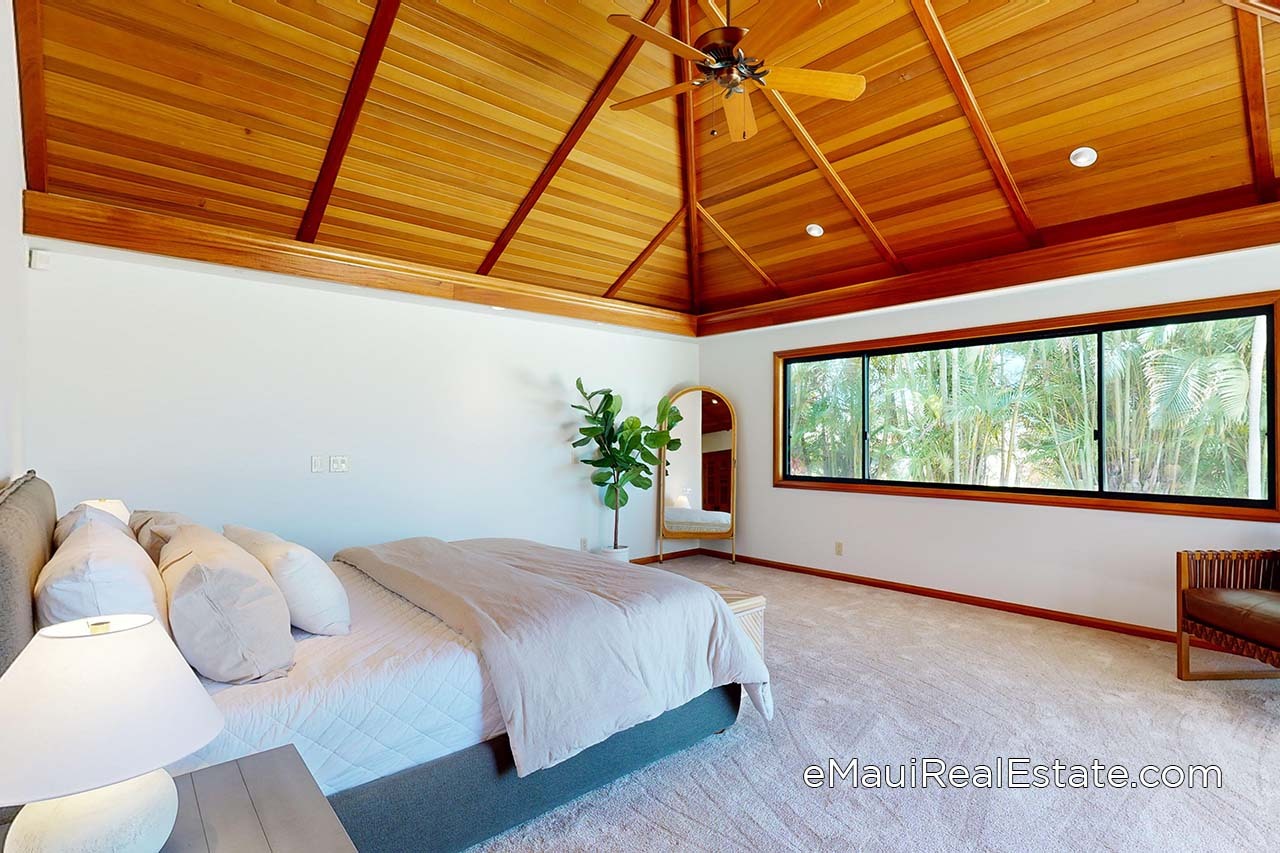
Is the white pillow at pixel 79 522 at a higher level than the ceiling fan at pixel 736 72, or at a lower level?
lower

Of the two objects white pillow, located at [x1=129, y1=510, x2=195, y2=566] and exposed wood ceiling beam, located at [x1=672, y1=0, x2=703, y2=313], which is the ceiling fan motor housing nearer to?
exposed wood ceiling beam, located at [x1=672, y1=0, x2=703, y2=313]

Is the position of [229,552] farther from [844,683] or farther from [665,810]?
[844,683]

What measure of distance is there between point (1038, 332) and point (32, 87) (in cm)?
616

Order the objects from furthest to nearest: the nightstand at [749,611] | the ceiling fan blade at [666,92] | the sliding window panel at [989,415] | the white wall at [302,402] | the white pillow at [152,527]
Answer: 1. the sliding window panel at [989,415]
2. the white wall at [302,402]
3. the ceiling fan blade at [666,92]
4. the nightstand at [749,611]
5. the white pillow at [152,527]

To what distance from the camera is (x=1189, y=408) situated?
4090mm

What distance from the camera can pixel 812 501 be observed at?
5.99 meters

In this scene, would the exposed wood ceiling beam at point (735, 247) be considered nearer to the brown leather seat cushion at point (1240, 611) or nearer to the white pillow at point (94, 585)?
the brown leather seat cushion at point (1240, 611)

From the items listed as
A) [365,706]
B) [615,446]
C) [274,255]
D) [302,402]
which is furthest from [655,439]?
[365,706]

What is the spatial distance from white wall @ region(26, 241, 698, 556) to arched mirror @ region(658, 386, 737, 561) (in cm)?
79

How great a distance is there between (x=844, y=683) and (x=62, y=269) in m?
4.96

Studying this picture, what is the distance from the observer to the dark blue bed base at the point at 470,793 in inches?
70.6

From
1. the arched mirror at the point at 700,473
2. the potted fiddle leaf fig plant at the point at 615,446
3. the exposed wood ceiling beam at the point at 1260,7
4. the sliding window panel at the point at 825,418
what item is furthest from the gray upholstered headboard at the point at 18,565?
the sliding window panel at the point at 825,418

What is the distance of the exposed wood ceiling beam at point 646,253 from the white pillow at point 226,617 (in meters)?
4.51

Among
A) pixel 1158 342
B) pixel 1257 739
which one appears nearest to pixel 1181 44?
pixel 1158 342
